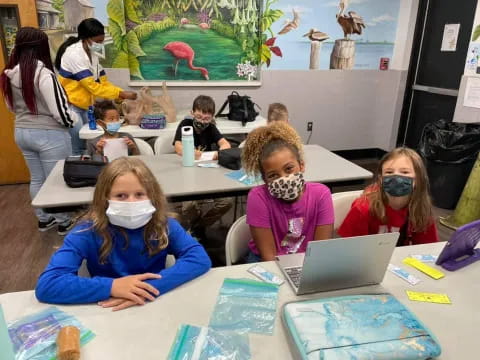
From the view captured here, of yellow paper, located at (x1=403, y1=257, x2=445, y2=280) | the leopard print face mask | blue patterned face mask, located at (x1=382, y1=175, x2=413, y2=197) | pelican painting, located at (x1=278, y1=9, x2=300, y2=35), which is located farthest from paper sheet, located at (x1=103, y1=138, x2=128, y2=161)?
pelican painting, located at (x1=278, y1=9, x2=300, y2=35)

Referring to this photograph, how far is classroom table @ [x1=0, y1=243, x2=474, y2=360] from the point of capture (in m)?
0.88

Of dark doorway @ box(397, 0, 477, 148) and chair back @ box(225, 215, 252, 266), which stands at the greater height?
dark doorway @ box(397, 0, 477, 148)

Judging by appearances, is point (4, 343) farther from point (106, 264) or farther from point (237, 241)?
point (237, 241)

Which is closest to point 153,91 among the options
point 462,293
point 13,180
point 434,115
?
point 13,180

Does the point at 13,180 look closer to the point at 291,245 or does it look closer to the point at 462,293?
the point at 291,245

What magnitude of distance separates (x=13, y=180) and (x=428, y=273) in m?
3.95

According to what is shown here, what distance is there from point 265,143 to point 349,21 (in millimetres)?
3476

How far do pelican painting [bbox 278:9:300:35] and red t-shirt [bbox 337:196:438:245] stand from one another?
3.21 metres

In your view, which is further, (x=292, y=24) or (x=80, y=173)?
(x=292, y=24)

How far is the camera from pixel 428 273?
3.98 feet

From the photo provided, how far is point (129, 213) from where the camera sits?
1187mm

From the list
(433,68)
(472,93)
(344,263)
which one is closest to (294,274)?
(344,263)

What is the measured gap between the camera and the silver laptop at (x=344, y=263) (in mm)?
967

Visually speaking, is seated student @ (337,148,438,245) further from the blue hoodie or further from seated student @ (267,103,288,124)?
seated student @ (267,103,288,124)
